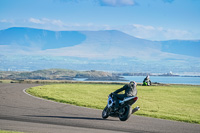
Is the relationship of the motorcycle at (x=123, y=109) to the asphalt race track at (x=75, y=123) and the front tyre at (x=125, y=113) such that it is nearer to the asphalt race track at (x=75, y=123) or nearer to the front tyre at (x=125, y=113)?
the front tyre at (x=125, y=113)

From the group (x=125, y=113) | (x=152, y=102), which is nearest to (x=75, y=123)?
(x=125, y=113)

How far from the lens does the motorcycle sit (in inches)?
669

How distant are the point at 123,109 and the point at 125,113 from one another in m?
0.25

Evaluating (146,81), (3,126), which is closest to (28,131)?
(3,126)

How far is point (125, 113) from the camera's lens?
17.3 meters

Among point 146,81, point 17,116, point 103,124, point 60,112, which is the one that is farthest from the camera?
point 146,81

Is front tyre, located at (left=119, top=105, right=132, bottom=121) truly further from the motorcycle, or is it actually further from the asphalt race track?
the asphalt race track

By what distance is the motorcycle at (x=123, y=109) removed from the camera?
55.7ft

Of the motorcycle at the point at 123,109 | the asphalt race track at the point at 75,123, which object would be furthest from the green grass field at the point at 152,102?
the motorcycle at the point at 123,109

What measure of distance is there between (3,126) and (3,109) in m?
5.90

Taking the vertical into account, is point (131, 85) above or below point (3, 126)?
above

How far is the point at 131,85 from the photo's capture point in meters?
17.5

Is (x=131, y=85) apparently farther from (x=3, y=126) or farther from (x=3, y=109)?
(x=3, y=109)

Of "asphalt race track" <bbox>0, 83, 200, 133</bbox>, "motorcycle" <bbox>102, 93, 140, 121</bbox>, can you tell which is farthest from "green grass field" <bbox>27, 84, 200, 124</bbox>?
"motorcycle" <bbox>102, 93, 140, 121</bbox>
